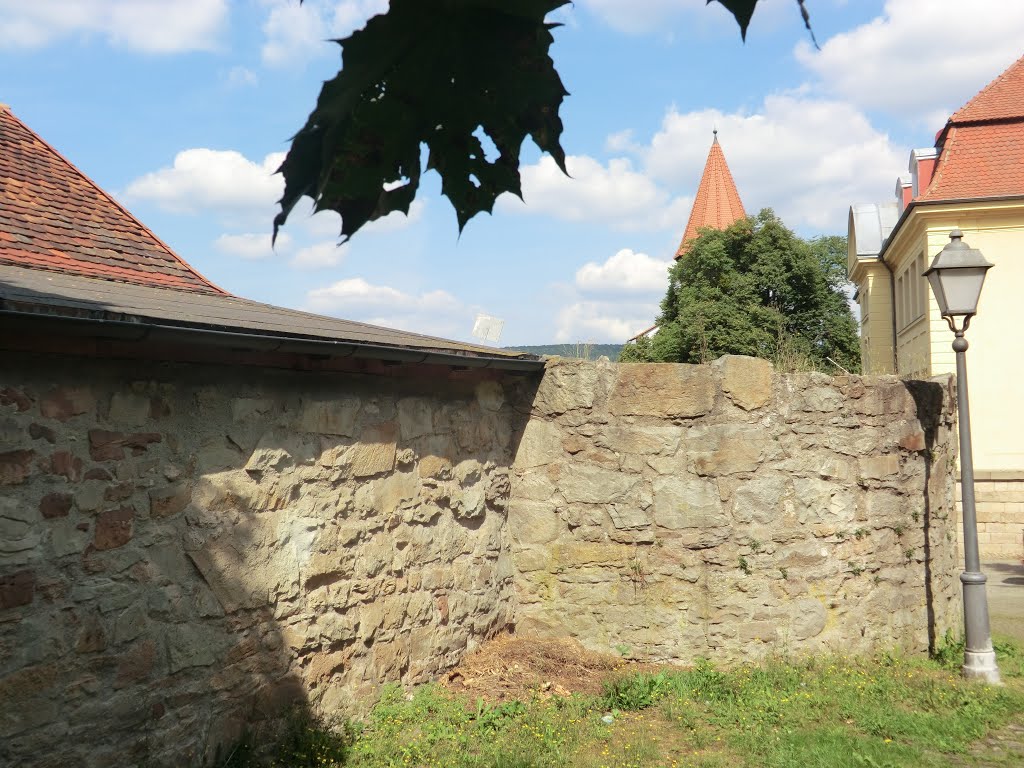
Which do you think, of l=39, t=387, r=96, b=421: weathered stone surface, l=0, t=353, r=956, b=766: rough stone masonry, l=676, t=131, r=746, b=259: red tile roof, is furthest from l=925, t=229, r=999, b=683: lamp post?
l=676, t=131, r=746, b=259: red tile roof

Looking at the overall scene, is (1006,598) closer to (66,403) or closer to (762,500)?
(762,500)

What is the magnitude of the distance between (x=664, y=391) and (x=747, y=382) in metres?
0.54

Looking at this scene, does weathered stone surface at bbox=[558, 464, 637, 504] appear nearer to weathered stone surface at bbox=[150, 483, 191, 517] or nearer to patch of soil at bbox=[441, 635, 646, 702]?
patch of soil at bbox=[441, 635, 646, 702]

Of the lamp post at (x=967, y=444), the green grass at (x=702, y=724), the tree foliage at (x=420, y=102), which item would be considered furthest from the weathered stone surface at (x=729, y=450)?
the tree foliage at (x=420, y=102)


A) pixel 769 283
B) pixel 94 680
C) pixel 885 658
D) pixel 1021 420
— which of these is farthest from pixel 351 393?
pixel 769 283

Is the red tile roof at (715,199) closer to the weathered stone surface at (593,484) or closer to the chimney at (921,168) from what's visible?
the chimney at (921,168)

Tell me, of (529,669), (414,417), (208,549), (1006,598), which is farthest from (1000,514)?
(208,549)

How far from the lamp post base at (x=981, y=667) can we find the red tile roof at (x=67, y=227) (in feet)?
20.7

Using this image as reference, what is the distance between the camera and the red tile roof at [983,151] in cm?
1625

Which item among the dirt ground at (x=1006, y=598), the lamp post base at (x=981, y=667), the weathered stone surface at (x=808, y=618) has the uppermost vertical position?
the weathered stone surface at (x=808, y=618)

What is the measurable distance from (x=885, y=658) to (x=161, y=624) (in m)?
4.75

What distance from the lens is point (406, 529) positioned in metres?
5.33

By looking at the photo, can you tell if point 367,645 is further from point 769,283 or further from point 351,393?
point 769,283

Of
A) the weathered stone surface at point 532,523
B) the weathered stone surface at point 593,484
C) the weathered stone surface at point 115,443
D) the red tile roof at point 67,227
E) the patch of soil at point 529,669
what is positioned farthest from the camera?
the red tile roof at point 67,227
